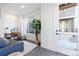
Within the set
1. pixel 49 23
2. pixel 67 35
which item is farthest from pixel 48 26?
pixel 67 35

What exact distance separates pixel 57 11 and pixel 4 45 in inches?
94.2

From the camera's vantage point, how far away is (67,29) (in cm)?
307

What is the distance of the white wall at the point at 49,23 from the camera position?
3.62m

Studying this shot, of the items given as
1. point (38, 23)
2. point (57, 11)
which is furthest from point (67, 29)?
point (38, 23)

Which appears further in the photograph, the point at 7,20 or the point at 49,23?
the point at 49,23

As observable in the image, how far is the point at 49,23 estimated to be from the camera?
155 inches

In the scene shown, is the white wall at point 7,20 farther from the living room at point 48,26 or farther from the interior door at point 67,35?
the interior door at point 67,35

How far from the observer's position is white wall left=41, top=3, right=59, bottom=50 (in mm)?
3621

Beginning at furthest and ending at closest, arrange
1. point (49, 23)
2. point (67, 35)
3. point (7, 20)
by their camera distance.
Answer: point (49, 23) → point (67, 35) → point (7, 20)

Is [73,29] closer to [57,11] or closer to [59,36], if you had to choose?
[59,36]

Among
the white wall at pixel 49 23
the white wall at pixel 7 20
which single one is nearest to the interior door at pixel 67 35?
the white wall at pixel 49 23

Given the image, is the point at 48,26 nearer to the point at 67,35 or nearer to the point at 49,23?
the point at 49,23

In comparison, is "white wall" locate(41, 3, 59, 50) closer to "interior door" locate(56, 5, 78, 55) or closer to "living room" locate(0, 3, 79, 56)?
"living room" locate(0, 3, 79, 56)

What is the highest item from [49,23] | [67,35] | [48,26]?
[49,23]
